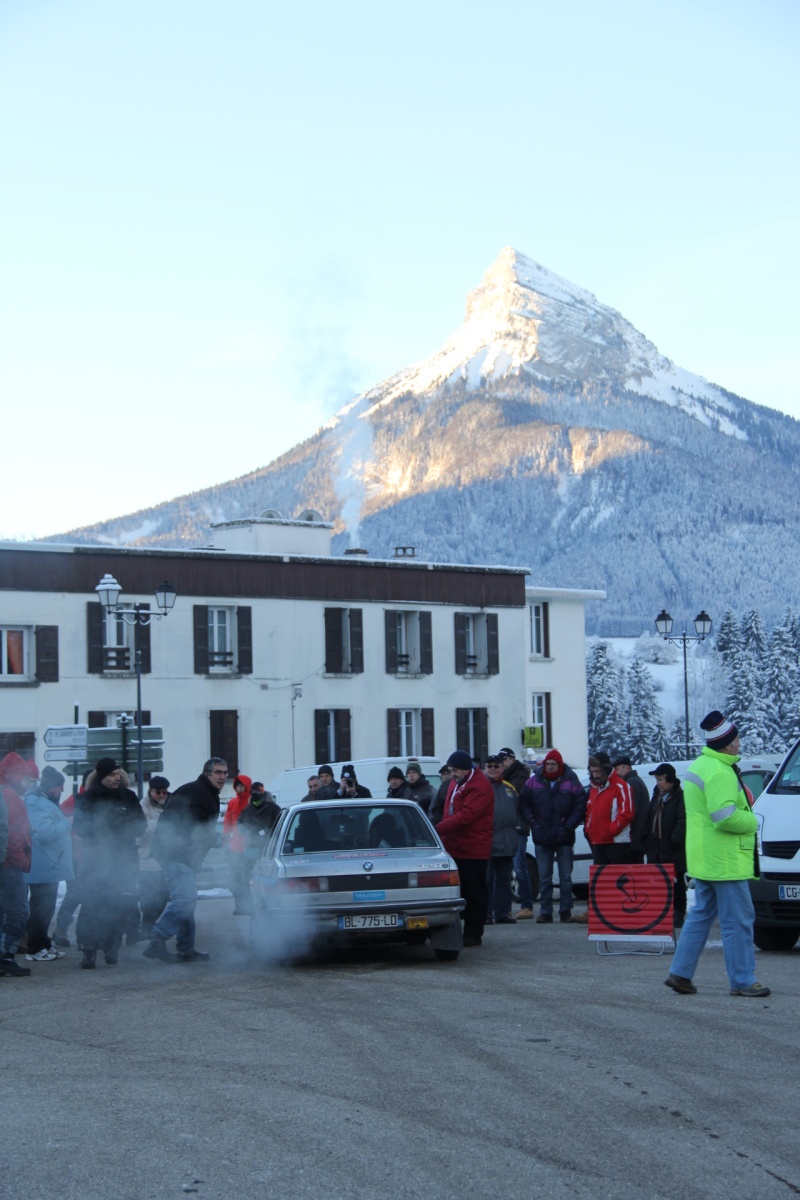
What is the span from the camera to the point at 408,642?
52062mm

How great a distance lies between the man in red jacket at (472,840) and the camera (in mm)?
14508

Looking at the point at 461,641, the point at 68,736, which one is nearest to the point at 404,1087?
the point at 68,736

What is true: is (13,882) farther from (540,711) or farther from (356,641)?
(540,711)

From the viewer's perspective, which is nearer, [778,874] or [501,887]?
[778,874]

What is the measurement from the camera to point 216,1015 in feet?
33.4

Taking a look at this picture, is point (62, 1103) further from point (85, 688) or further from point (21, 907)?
point (85, 688)

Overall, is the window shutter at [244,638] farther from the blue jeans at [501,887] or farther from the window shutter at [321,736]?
the blue jeans at [501,887]

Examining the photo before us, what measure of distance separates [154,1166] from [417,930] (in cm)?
694

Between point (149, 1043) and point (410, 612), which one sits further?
point (410, 612)

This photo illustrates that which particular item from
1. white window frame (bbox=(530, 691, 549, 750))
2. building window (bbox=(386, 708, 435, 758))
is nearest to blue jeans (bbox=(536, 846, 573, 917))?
building window (bbox=(386, 708, 435, 758))

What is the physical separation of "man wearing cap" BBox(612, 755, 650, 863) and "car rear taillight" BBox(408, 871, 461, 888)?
120 inches

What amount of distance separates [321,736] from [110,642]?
7.91 metres

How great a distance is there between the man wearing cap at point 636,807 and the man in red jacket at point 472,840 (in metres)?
1.78

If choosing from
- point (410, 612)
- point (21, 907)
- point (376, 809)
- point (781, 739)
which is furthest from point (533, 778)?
point (781, 739)
